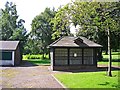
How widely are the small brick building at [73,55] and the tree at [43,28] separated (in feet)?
102

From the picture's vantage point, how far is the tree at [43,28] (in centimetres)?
5991

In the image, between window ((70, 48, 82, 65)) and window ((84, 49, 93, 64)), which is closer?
window ((70, 48, 82, 65))

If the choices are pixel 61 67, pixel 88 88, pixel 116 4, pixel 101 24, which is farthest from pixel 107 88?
pixel 61 67

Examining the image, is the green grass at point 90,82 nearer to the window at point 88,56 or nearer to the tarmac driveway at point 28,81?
the tarmac driveway at point 28,81

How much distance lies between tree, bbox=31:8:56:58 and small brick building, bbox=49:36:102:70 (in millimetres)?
31143

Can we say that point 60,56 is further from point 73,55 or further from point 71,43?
point 71,43

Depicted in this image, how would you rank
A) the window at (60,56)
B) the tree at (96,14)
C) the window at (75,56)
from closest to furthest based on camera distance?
the tree at (96,14)
the window at (60,56)
the window at (75,56)

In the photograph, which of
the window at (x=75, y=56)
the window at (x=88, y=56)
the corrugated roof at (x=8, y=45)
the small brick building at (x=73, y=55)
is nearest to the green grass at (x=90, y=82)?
the small brick building at (x=73, y=55)

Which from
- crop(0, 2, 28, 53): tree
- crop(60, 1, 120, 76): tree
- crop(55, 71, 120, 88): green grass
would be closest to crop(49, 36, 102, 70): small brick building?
crop(60, 1, 120, 76): tree

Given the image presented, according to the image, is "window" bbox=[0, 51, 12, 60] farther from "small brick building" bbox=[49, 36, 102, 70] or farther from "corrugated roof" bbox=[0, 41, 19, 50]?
"small brick building" bbox=[49, 36, 102, 70]

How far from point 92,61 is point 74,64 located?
→ 2103mm

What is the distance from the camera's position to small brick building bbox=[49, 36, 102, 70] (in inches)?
1101

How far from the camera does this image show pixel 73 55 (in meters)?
28.5

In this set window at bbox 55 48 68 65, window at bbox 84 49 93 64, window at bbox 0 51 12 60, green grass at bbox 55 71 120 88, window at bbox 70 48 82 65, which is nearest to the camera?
green grass at bbox 55 71 120 88
